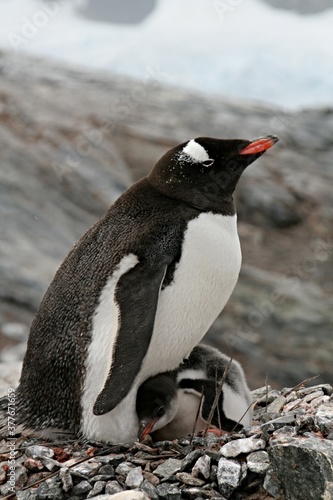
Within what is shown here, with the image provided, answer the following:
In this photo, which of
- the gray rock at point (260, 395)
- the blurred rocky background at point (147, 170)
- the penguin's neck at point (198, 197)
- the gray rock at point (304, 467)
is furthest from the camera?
the blurred rocky background at point (147, 170)

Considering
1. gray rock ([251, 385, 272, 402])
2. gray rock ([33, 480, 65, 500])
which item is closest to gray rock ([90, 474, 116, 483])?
gray rock ([33, 480, 65, 500])

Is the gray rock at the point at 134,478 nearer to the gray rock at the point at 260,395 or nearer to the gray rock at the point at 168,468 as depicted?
the gray rock at the point at 168,468

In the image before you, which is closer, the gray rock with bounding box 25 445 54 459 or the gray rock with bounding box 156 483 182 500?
the gray rock with bounding box 156 483 182 500

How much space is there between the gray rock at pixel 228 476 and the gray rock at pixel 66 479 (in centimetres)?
49

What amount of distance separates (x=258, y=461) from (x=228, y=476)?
0.11 metres

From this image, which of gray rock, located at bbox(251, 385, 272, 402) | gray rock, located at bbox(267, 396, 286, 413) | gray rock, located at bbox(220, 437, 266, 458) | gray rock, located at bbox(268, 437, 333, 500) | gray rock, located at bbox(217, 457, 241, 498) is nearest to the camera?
gray rock, located at bbox(268, 437, 333, 500)

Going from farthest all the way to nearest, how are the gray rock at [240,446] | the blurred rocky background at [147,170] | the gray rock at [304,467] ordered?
1. the blurred rocky background at [147,170]
2. the gray rock at [240,446]
3. the gray rock at [304,467]

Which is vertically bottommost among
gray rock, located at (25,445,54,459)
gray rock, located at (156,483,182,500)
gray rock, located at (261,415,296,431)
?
gray rock, located at (25,445,54,459)

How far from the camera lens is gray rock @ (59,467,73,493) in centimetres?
221

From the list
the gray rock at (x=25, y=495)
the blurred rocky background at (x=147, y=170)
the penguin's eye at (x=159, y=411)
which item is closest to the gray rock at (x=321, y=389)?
the penguin's eye at (x=159, y=411)

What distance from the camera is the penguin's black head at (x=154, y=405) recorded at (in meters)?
2.52

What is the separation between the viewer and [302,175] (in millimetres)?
12359

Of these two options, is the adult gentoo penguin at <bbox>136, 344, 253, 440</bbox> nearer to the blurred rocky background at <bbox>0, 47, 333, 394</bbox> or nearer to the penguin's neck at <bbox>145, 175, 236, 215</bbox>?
the penguin's neck at <bbox>145, 175, 236, 215</bbox>

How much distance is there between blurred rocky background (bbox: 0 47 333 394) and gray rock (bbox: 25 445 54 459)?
14.9ft
